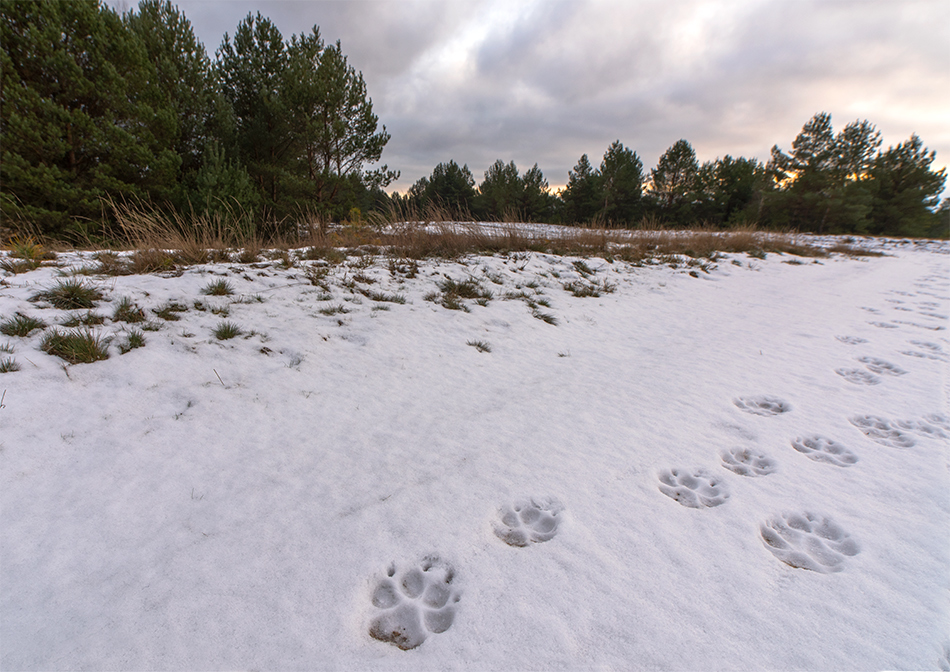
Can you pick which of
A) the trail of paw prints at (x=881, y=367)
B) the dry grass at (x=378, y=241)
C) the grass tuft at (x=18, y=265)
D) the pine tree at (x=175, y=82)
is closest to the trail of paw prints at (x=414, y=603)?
the trail of paw prints at (x=881, y=367)

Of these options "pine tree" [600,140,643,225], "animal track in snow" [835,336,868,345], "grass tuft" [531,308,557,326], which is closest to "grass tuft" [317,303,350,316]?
"grass tuft" [531,308,557,326]

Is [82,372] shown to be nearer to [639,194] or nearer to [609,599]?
[609,599]

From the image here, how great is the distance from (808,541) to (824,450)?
79 centimetres

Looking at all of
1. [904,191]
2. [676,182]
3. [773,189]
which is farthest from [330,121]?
[904,191]

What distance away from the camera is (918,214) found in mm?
27578

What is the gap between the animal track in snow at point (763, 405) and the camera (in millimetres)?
2303

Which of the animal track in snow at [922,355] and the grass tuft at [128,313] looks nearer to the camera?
the grass tuft at [128,313]

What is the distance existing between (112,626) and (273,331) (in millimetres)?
2121

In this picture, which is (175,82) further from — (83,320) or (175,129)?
(83,320)

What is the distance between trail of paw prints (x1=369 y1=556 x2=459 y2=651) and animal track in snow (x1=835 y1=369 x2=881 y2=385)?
A: 3.24 metres

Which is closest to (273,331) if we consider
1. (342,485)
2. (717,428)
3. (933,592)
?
(342,485)

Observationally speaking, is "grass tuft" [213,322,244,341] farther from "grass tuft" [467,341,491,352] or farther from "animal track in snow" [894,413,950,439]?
"animal track in snow" [894,413,950,439]

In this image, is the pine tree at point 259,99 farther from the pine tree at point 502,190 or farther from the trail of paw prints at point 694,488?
the pine tree at point 502,190

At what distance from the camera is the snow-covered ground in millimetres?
1046
